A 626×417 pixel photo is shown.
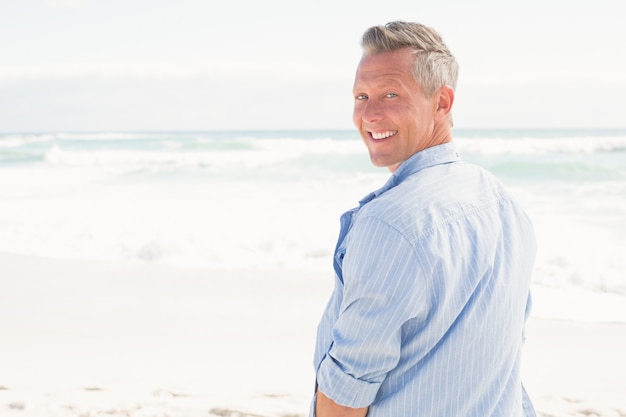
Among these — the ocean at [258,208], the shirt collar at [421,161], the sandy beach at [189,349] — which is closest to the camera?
the shirt collar at [421,161]

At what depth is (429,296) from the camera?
1011 millimetres

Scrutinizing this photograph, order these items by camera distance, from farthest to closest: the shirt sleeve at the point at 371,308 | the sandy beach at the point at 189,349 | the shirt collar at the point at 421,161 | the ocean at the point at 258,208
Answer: the ocean at the point at 258,208 → the sandy beach at the point at 189,349 → the shirt collar at the point at 421,161 → the shirt sleeve at the point at 371,308

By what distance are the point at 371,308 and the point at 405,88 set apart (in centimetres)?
43

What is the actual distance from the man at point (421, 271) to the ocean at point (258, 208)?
4.86 meters

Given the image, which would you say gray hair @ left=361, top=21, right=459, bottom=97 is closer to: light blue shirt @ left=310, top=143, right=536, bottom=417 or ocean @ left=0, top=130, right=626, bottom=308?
light blue shirt @ left=310, top=143, right=536, bottom=417

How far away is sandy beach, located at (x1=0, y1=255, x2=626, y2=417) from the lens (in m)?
3.35

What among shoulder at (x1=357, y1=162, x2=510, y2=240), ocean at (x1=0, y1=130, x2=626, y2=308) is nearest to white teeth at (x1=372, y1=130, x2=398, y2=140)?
shoulder at (x1=357, y1=162, x2=510, y2=240)

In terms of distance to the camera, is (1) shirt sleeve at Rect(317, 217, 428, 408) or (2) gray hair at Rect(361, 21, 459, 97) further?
(2) gray hair at Rect(361, 21, 459, 97)

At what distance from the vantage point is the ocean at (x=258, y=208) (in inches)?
265

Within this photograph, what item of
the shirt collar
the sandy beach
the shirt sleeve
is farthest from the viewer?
the sandy beach

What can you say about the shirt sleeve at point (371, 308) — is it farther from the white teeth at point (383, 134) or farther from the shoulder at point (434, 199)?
the white teeth at point (383, 134)

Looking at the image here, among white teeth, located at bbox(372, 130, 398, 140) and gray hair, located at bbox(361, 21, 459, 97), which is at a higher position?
gray hair, located at bbox(361, 21, 459, 97)

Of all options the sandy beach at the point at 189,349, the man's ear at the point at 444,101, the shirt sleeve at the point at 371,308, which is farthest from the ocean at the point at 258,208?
the shirt sleeve at the point at 371,308

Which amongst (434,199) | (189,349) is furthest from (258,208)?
(434,199)
